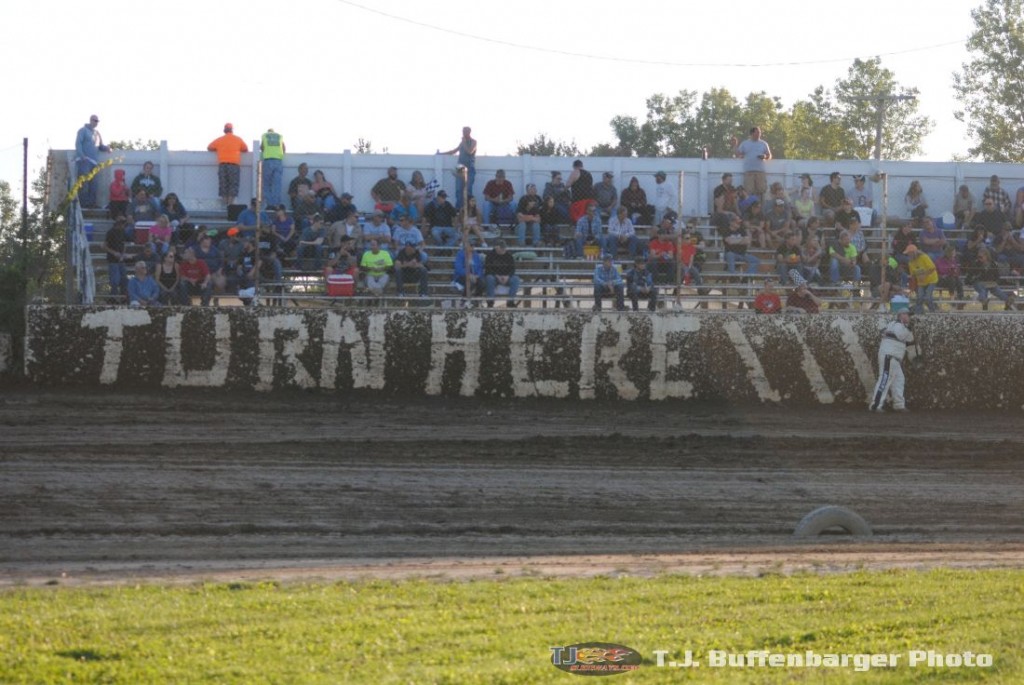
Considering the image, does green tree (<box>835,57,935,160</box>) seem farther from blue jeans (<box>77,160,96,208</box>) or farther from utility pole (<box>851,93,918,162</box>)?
blue jeans (<box>77,160,96,208</box>)

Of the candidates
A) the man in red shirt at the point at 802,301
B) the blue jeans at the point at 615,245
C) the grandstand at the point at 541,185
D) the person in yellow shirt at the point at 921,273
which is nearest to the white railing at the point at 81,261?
the grandstand at the point at 541,185

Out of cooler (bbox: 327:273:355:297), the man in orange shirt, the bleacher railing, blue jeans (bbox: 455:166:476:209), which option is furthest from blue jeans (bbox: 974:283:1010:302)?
the man in orange shirt

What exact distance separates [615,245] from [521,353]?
9.10 ft

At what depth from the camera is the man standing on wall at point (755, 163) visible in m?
24.1

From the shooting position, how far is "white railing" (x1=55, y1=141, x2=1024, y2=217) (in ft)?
79.8

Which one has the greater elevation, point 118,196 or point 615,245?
point 118,196

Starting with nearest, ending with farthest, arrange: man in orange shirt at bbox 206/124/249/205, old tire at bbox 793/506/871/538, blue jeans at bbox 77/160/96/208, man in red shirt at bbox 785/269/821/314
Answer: old tire at bbox 793/506/871/538
man in red shirt at bbox 785/269/821/314
blue jeans at bbox 77/160/96/208
man in orange shirt at bbox 206/124/249/205

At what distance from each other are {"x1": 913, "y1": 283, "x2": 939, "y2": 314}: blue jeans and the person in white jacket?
0.80 meters

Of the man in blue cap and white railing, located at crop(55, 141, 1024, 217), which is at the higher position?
white railing, located at crop(55, 141, 1024, 217)

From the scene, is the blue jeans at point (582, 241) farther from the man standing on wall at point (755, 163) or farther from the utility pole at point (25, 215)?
the utility pole at point (25, 215)

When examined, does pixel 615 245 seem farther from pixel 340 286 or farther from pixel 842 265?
pixel 340 286

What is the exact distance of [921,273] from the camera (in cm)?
2141

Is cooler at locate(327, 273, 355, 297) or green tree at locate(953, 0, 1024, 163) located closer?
cooler at locate(327, 273, 355, 297)

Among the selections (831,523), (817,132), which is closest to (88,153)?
(831,523)
